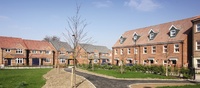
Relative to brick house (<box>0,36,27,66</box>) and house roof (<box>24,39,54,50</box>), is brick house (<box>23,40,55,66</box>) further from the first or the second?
brick house (<box>0,36,27,66</box>)

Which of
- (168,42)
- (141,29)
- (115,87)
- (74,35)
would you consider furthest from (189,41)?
(74,35)

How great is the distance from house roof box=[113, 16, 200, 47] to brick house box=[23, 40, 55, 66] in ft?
74.5

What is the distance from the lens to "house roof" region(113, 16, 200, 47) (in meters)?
35.5

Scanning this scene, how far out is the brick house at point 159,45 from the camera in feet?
112

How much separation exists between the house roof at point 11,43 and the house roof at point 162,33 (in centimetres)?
2790

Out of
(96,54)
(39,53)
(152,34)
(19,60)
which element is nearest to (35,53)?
(39,53)

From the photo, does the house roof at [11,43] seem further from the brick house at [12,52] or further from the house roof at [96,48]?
the house roof at [96,48]

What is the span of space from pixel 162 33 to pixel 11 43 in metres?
40.8

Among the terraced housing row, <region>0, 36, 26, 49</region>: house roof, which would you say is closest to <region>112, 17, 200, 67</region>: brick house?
the terraced housing row

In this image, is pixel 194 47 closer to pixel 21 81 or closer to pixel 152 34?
pixel 152 34

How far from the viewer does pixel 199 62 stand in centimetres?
3020

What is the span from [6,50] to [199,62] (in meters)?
46.6

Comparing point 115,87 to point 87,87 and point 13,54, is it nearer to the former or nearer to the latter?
point 87,87

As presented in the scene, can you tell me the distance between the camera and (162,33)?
40.8 m
